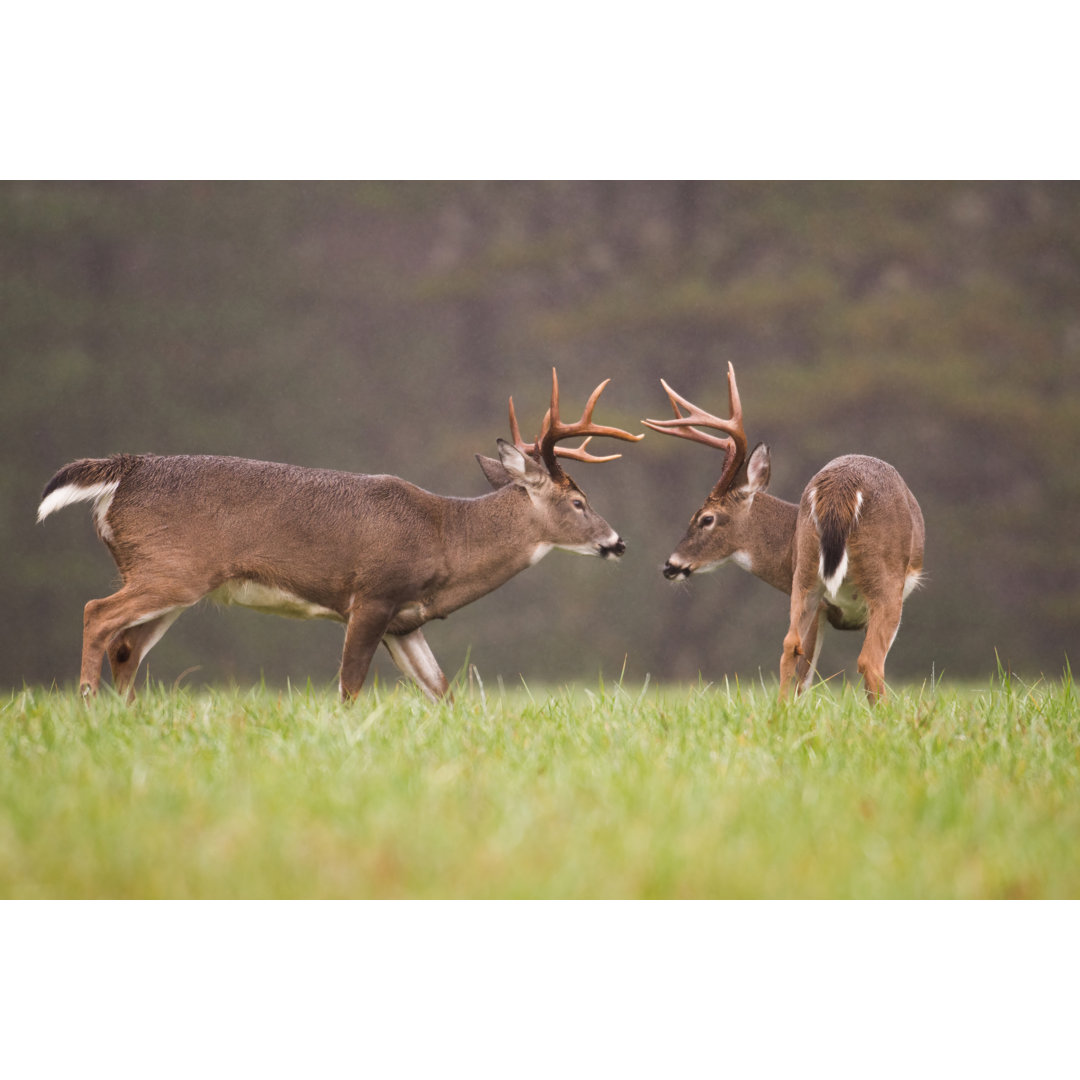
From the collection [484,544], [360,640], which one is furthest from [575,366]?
[360,640]

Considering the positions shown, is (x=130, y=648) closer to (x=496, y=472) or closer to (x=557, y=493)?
(x=496, y=472)

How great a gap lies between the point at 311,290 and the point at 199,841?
391 inches

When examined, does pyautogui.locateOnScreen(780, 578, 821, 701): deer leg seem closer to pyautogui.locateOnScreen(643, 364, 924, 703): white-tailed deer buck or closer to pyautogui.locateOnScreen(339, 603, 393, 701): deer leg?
pyautogui.locateOnScreen(643, 364, 924, 703): white-tailed deer buck

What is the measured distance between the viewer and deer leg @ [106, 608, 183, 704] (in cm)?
503

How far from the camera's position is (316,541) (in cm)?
505

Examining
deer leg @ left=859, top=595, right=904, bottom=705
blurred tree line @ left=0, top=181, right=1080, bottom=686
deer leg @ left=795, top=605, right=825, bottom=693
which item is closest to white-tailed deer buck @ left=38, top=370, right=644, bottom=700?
deer leg @ left=795, top=605, right=825, bottom=693

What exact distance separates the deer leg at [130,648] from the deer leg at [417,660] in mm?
946

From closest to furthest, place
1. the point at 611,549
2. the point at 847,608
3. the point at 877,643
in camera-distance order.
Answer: the point at 877,643 < the point at 847,608 < the point at 611,549

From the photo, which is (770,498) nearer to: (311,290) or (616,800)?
(616,800)

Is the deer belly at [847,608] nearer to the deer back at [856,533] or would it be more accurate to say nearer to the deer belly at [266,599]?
the deer back at [856,533]

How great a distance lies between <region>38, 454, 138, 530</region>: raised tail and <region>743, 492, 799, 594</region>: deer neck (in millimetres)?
2706

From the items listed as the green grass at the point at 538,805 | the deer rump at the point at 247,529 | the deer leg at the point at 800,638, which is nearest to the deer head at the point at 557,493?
the deer rump at the point at 247,529

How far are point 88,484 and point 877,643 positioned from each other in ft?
9.82

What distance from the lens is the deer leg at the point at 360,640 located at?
16.6 ft
